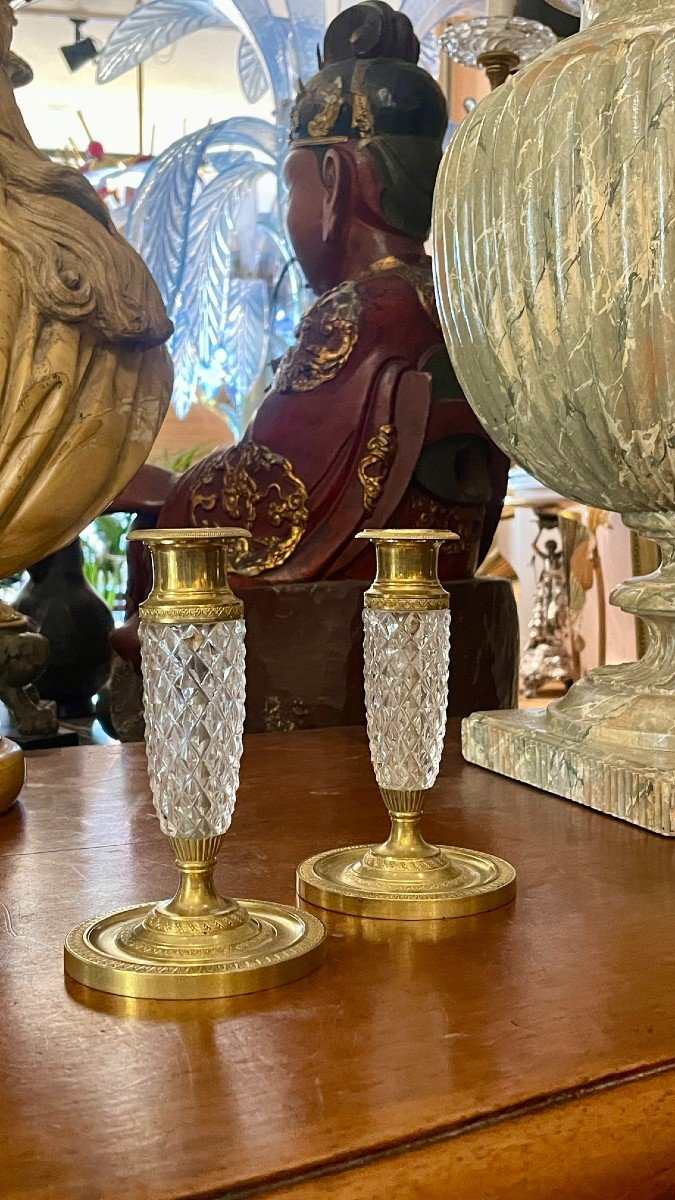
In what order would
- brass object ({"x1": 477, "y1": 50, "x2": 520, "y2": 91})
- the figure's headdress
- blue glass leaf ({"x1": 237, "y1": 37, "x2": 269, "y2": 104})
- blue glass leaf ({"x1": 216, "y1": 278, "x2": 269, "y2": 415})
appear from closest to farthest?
1. brass object ({"x1": 477, "y1": 50, "x2": 520, "y2": 91})
2. the figure's headdress
3. blue glass leaf ({"x1": 216, "y1": 278, "x2": 269, "y2": 415})
4. blue glass leaf ({"x1": 237, "y1": 37, "x2": 269, "y2": 104})

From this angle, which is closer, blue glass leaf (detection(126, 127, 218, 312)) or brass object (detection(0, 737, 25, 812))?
brass object (detection(0, 737, 25, 812))

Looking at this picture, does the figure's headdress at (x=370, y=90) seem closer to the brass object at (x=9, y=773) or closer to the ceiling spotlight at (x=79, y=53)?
the brass object at (x=9, y=773)

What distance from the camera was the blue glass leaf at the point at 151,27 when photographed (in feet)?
7.50

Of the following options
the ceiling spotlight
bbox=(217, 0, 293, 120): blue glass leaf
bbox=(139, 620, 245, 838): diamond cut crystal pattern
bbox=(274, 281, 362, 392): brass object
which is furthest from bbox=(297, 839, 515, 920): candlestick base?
the ceiling spotlight

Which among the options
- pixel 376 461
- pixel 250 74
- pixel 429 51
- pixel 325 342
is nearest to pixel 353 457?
pixel 376 461

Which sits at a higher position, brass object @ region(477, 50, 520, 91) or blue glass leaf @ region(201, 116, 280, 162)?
blue glass leaf @ region(201, 116, 280, 162)

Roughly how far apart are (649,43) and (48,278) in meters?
0.38

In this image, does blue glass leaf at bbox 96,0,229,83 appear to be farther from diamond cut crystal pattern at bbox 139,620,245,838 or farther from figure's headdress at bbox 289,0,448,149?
diamond cut crystal pattern at bbox 139,620,245,838

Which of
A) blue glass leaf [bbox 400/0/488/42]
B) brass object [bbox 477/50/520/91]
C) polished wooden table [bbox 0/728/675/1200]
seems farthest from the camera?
blue glass leaf [bbox 400/0/488/42]

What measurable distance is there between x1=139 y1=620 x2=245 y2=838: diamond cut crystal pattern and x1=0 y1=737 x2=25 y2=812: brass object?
321mm

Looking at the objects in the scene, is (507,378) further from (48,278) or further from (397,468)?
(397,468)

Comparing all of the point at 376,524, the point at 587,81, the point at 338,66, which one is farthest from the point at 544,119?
the point at 338,66

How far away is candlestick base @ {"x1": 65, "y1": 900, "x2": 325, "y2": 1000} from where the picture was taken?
481 mm

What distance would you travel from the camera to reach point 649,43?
2.54 ft
